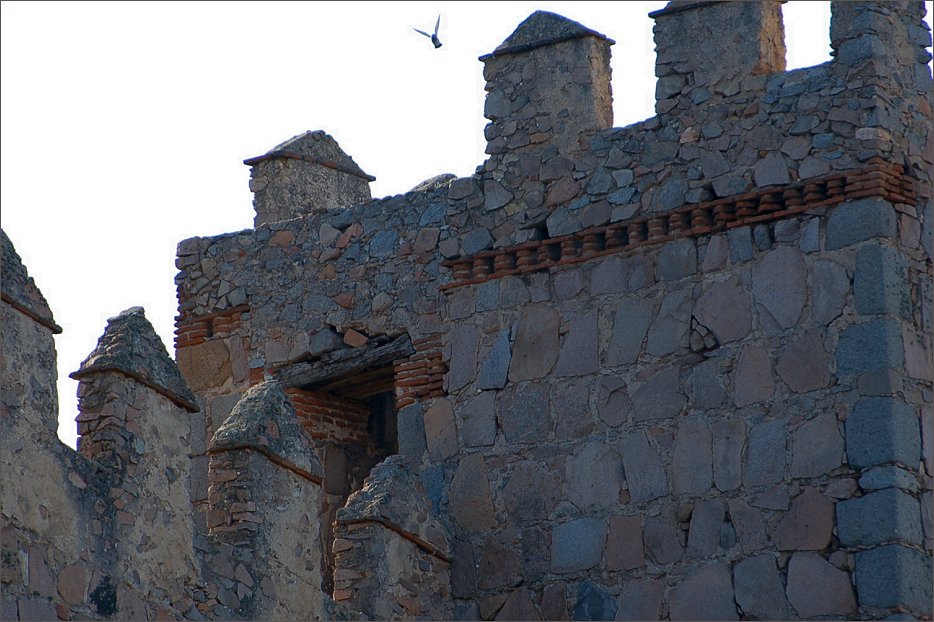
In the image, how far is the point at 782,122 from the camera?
12.9 m

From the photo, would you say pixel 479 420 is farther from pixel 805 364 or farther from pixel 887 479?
pixel 887 479

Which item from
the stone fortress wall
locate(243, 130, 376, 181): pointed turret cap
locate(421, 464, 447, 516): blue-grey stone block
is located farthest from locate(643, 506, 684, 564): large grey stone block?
locate(243, 130, 376, 181): pointed turret cap

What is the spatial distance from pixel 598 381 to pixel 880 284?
1.81 m

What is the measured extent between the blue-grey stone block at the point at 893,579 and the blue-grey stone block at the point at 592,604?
151cm

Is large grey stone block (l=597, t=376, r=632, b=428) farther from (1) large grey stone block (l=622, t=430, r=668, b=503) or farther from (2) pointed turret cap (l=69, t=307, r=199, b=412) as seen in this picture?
(2) pointed turret cap (l=69, t=307, r=199, b=412)

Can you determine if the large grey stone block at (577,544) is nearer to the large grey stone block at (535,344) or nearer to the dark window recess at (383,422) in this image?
the large grey stone block at (535,344)

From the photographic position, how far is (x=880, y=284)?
12352 millimetres

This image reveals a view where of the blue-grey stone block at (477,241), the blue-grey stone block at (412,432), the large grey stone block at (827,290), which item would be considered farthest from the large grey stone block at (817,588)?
the blue-grey stone block at (477,241)

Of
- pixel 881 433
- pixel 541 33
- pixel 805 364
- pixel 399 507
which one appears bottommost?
pixel 399 507

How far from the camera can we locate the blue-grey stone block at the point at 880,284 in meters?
12.4

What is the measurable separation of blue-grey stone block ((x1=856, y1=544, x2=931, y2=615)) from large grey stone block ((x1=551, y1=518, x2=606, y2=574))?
162 cm

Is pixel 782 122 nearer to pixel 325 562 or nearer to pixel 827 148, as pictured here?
pixel 827 148

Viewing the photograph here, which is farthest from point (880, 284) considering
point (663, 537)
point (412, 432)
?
point (412, 432)

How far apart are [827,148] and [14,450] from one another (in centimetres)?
473
